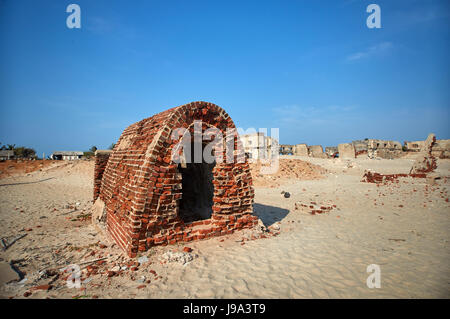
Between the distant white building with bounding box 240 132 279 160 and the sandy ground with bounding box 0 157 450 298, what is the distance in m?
13.6

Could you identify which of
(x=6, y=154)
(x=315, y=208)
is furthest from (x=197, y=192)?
(x=6, y=154)

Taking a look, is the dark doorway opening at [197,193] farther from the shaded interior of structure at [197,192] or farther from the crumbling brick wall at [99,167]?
the crumbling brick wall at [99,167]

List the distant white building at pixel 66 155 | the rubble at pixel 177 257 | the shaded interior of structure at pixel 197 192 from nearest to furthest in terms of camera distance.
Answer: the rubble at pixel 177 257, the shaded interior of structure at pixel 197 192, the distant white building at pixel 66 155

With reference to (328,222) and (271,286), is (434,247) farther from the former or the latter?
(271,286)

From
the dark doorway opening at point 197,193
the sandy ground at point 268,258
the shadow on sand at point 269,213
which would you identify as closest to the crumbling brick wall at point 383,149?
the sandy ground at point 268,258

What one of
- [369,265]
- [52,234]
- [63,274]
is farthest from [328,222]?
[52,234]

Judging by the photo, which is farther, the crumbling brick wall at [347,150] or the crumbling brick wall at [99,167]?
the crumbling brick wall at [347,150]

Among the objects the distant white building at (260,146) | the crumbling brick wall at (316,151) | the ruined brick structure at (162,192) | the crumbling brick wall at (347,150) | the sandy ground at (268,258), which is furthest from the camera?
the crumbling brick wall at (316,151)

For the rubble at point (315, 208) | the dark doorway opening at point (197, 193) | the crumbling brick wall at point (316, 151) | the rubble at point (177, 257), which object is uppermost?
the crumbling brick wall at point (316, 151)

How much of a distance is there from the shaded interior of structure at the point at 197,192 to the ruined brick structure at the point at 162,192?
691 mm

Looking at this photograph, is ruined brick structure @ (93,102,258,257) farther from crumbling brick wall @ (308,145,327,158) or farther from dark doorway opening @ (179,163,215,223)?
crumbling brick wall @ (308,145,327,158)

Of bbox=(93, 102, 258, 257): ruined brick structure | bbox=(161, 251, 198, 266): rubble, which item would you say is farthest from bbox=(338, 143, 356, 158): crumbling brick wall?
bbox=(161, 251, 198, 266): rubble

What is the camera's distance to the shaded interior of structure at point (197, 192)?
680cm
